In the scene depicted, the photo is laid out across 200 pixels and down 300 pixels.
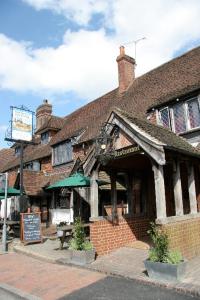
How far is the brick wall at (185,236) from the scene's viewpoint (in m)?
7.70

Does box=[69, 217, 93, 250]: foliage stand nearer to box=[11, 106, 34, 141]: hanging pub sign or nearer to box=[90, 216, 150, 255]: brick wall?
box=[90, 216, 150, 255]: brick wall

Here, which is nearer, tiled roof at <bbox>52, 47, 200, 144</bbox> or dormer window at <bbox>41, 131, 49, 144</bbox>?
tiled roof at <bbox>52, 47, 200, 144</bbox>

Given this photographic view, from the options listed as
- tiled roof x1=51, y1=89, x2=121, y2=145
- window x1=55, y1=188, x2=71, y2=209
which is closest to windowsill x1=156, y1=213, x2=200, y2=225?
tiled roof x1=51, y1=89, x2=121, y2=145

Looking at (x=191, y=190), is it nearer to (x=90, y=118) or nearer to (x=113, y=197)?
(x=113, y=197)

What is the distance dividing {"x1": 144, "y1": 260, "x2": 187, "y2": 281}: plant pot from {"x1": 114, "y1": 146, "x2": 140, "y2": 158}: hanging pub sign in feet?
10.2

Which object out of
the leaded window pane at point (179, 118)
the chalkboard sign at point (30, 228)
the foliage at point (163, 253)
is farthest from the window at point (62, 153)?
the foliage at point (163, 253)

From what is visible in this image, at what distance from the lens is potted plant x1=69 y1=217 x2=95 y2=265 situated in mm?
8828

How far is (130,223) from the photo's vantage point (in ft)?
36.3

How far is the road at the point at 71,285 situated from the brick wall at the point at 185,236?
1.52 meters

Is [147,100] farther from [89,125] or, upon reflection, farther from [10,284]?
[10,284]

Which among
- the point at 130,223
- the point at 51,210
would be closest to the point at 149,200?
the point at 130,223

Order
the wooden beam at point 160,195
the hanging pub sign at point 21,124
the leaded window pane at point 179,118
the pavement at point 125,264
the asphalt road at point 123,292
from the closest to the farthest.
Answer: the asphalt road at point 123,292 < the pavement at point 125,264 < the wooden beam at point 160,195 < the leaded window pane at point 179,118 < the hanging pub sign at point 21,124

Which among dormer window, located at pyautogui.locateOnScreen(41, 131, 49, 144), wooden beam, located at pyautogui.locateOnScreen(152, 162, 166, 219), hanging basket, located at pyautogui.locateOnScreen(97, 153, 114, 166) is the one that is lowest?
wooden beam, located at pyautogui.locateOnScreen(152, 162, 166, 219)

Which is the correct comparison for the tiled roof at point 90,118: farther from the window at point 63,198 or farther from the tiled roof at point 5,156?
the tiled roof at point 5,156
